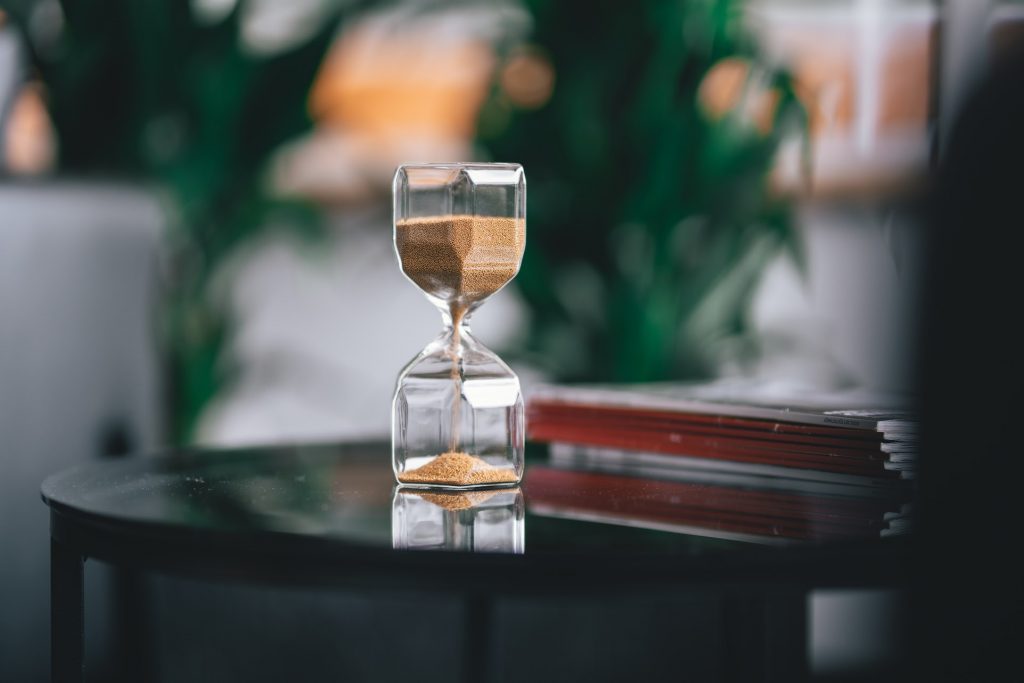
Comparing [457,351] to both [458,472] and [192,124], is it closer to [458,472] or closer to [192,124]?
[458,472]

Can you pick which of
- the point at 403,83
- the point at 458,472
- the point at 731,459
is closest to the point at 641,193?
the point at 403,83

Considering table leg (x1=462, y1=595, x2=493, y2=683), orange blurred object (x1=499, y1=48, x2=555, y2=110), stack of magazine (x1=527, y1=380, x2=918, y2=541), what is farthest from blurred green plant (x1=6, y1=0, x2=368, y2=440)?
stack of magazine (x1=527, y1=380, x2=918, y2=541)

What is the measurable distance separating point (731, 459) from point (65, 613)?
56 centimetres

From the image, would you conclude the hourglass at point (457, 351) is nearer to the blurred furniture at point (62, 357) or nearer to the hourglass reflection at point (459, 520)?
the hourglass reflection at point (459, 520)

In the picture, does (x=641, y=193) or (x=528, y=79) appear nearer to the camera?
(x=641, y=193)

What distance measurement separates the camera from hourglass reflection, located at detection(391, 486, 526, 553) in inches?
29.3

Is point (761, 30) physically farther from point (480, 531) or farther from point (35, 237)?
point (480, 531)

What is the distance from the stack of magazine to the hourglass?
0.06 metres

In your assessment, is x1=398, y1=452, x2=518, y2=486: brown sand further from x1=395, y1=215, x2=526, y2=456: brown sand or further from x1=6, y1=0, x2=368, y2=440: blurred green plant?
x1=6, y1=0, x2=368, y2=440: blurred green plant

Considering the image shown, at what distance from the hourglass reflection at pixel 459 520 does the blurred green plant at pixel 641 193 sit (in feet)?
4.11

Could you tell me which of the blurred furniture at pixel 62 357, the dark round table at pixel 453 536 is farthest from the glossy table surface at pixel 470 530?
the blurred furniture at pixel 62 357

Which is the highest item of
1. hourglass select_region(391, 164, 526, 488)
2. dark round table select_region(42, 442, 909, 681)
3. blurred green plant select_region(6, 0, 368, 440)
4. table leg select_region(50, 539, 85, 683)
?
blurred green plant select_region(6, 0, 368, 440)

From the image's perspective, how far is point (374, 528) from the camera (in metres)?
0.81

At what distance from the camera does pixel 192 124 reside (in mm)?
2230
